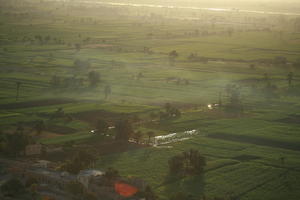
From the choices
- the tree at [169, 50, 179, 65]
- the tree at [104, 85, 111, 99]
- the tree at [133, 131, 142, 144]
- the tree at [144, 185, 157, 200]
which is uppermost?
the tree at [169, 50, 179, 65]

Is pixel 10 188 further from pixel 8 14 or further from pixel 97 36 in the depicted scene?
pixel 8 14

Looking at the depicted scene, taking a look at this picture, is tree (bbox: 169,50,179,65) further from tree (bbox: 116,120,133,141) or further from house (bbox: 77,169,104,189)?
house (bbox: 77,169,104,189)

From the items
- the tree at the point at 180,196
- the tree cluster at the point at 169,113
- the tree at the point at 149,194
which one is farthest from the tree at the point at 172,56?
the tree at the point at 180,196

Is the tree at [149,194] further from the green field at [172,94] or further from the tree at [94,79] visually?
the tree at [94,79]

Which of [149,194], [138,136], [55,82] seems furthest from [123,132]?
[55,82]

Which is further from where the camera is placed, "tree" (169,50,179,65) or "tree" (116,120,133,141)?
"tree" (169,50,179,65)

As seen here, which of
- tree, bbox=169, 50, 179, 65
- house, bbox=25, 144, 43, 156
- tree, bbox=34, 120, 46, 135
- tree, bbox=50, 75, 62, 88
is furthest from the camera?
tree, bbox=169, 50, 179, 65

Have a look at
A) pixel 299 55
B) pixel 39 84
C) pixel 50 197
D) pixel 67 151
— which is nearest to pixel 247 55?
pixel 299 55

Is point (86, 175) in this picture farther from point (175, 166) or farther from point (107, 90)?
point (107, 90)

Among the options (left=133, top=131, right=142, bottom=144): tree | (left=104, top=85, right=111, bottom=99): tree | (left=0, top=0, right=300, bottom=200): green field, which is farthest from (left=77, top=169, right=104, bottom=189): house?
(left=104, top=85, right=111, bottom=99): tree
